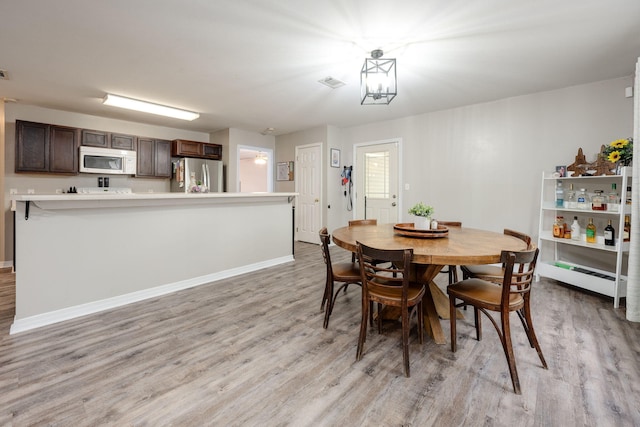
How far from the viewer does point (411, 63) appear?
299 cm

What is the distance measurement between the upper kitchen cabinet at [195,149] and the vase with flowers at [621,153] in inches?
240

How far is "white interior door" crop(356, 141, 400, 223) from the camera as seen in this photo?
532 centimetres

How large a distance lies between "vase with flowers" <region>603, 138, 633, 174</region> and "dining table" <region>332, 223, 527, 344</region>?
182 centimetres

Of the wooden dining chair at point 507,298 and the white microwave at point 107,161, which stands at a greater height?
the white microwave at point 107,161

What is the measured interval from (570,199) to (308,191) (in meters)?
4.24

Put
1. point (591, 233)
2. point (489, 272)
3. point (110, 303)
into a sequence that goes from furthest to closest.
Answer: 1. point (591, 233)
2. point (110, 303)
3. point (489, 272)

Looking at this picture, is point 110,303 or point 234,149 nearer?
point 110,303

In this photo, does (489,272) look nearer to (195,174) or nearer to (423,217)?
(423,217)

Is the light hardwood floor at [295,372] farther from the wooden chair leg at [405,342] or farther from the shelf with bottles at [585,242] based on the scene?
the shelf with bottles at [585,242]

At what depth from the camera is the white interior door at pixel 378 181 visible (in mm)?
5324

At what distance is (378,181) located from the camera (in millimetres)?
5531

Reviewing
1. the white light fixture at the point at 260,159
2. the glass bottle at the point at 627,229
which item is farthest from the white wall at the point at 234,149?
the glass bottle at the point at 627,229

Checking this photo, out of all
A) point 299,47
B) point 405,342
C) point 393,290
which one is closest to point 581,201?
point 393,290

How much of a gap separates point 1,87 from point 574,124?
7139 millimetres
